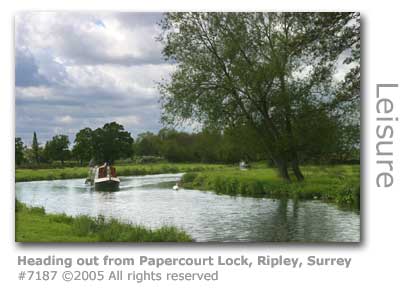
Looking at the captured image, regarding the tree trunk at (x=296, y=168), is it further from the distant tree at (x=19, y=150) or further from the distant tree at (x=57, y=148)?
the distant tree at (x=19, y=150)

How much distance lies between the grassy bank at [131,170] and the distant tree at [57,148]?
23cm

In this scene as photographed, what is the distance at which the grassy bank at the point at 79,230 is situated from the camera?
28.2ft

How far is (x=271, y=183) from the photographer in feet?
31.3

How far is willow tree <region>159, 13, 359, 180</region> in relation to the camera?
9047 mm

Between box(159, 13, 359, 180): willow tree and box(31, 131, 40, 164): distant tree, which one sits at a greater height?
box(159, 13, 359, 180): willow tree

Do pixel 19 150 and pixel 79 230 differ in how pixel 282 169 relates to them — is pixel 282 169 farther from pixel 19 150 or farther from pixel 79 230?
pixel 19 150

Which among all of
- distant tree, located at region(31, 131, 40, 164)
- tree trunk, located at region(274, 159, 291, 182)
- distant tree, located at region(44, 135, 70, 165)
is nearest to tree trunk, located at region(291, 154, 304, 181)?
tree trunk, located at region(274, 159, 291, 182)

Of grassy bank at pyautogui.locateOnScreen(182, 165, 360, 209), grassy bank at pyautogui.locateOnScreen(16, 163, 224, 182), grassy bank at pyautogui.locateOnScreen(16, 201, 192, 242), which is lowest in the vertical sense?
grassy bank at pyautogui.locateOnScreen(16, 201, 192, 242)

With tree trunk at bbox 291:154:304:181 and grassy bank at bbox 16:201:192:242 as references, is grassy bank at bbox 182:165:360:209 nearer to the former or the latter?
tree trunk at bbox 291:154:304:181

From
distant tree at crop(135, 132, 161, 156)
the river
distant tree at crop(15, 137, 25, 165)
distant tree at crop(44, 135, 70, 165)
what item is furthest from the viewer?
distant tree at crop(135, 132, 161, 156)

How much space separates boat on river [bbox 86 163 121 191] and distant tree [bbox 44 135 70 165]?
46cm

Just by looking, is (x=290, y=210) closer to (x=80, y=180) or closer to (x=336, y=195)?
(x=336, y=195)
